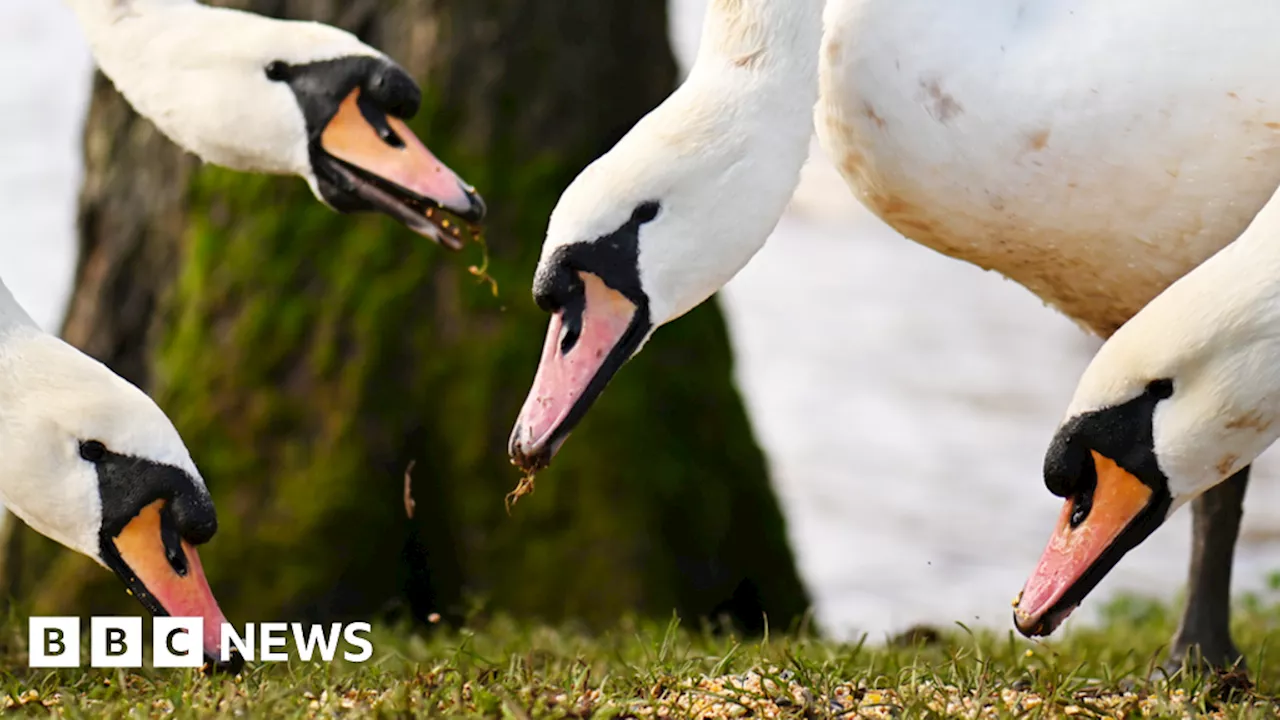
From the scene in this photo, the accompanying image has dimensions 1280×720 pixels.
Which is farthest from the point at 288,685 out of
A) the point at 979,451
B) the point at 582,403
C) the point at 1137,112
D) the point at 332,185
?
the point at 979,451

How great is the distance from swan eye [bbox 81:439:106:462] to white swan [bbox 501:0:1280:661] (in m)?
0.78

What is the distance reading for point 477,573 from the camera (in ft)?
19.8

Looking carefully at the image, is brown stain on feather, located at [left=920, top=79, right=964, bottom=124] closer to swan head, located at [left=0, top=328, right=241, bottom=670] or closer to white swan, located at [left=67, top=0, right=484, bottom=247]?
white swan, located at [left=67, top=0, right=484, bottom=247]

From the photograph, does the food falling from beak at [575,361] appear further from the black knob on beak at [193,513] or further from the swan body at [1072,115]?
the swan body at [1072,115]

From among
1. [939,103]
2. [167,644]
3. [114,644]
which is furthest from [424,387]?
[939,103]

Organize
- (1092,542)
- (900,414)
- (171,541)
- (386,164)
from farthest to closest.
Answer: (900,414)
(386,164)
(171,541)
(1092,542)

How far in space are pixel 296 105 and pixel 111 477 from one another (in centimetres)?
99

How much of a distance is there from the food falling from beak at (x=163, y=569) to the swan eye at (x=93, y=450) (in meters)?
0.14

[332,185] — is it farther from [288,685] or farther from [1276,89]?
[1276,89]

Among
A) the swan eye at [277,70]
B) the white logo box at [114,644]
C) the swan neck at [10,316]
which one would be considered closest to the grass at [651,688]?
the white logo box at [114,644]

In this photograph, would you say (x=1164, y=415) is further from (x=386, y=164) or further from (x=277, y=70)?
(x=277, y=70)

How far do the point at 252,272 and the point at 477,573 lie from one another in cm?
125

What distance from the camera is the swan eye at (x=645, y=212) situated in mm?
3477

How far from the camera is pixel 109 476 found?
3.44 m
